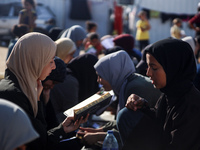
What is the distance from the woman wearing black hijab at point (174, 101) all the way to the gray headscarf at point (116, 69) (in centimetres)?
88

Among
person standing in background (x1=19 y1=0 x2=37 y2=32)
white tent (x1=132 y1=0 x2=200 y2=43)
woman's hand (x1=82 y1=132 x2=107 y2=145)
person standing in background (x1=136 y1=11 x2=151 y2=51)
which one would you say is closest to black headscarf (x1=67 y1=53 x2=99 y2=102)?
woman's hand (x1=82 y1=132 x2=107 y2=145)

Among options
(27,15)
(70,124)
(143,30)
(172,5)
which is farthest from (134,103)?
(172,5)

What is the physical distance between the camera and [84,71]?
5.10 meters

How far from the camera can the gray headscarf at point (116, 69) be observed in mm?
3857

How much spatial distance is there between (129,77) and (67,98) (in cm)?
92

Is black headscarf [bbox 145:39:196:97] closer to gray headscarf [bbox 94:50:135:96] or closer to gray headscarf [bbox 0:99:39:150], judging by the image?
gray headscarf [bbox 94:50:135:96]

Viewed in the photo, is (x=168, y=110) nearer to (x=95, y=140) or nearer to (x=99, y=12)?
(x=95, y=140)

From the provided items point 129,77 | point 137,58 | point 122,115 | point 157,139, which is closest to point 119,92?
point 129,77

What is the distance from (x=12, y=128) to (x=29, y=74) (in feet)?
3.65

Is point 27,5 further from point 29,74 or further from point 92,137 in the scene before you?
point 29,74

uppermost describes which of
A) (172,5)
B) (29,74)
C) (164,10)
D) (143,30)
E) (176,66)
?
(176,66)

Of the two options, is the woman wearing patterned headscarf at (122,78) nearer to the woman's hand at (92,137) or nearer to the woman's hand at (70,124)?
the woman's hand at (92,137)

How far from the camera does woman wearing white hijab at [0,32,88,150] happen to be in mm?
2676

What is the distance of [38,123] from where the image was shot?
2795 mm
